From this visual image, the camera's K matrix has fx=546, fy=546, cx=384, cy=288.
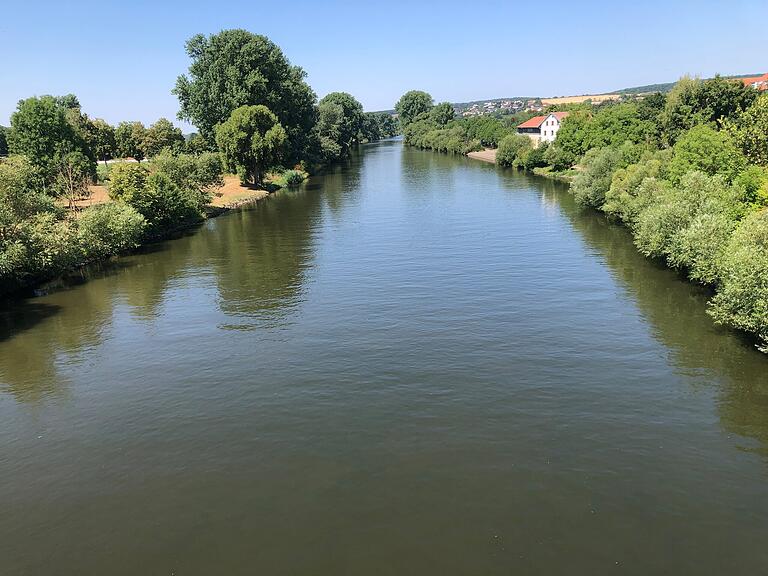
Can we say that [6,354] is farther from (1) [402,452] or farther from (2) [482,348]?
(2) [482,348]

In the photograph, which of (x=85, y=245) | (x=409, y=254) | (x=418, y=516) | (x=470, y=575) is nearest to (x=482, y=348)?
(x=418, y=516)

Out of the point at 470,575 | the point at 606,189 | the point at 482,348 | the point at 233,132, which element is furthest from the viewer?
the point at 233,132

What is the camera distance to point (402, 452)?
73.7 feet

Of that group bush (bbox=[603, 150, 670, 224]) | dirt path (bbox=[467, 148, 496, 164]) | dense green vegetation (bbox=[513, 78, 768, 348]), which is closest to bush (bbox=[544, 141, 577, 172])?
dense green vegetation (bbox=[513, 78, 768, 348])

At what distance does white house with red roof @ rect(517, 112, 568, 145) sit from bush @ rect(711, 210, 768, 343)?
119199mm

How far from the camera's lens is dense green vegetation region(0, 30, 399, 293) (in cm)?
4678

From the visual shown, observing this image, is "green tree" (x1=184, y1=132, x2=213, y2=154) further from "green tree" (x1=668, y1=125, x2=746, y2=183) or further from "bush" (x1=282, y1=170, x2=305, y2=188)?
"green tree" (x1=668, y1=125, x2=746, y2=183)

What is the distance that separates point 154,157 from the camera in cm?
7850

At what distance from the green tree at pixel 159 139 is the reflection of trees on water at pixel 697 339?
100365 millimetres

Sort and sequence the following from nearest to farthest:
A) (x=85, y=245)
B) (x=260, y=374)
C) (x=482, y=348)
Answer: (x=260, y=374), (x=482, y=348), (x=85, y=245)

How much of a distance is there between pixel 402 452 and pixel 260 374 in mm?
10356

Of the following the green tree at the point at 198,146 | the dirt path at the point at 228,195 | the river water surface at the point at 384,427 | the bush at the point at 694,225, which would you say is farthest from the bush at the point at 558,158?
the green tree at the point at 198,146

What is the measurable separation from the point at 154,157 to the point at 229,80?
114 ft

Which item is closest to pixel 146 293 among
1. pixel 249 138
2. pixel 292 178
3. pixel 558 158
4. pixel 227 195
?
pixel 227 195
